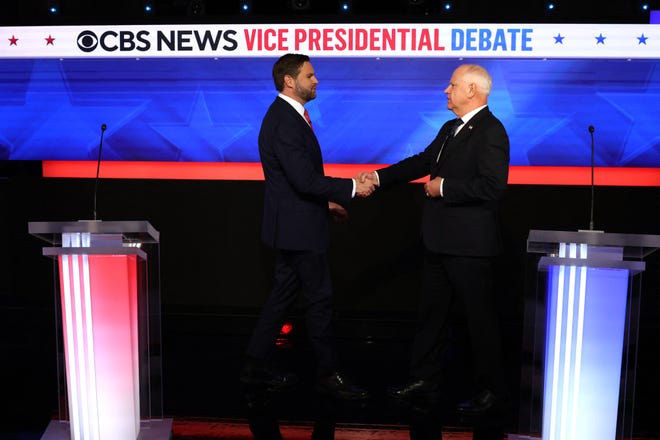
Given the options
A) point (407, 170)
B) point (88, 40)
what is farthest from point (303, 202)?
point (88, 40)

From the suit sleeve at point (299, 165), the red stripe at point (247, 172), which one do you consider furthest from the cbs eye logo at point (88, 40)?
the suit sleeve at point (299, 165)

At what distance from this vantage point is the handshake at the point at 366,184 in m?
3.36

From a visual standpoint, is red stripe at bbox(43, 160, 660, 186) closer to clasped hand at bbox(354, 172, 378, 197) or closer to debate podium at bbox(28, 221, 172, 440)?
clasped hand at bbox(354, 172, 378, 197)

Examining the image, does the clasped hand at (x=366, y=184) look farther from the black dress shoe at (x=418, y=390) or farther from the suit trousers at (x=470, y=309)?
the black dress shoe at (x=418, y=390)

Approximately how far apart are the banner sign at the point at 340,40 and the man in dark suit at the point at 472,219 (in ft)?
5.44

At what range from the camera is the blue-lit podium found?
2.41m

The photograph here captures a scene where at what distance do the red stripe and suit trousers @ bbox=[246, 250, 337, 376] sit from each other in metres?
1.68

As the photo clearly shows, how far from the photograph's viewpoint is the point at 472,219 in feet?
10.1

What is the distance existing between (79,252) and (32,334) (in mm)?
2433

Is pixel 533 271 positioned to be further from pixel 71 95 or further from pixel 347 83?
pixel 71 95

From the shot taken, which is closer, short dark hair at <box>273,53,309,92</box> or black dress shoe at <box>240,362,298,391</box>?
short dark hair at <box>273,53,309,92</box>

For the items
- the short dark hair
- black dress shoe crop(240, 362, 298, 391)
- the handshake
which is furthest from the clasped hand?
black dress shoe crop(240, 362, 298, 391)

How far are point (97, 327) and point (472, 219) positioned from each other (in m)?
1.56
